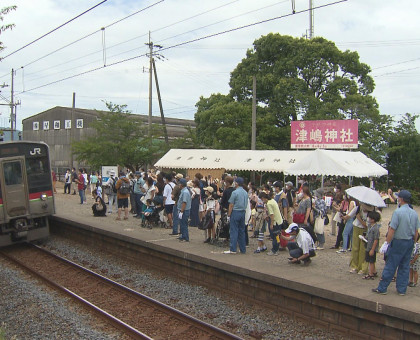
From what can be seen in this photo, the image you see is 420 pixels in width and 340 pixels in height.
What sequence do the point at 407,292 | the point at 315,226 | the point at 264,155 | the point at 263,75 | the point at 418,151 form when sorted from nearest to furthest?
the point at 407,292
the point at 315,226
the point at 264,155
the point at 418,151
the point at 263,75

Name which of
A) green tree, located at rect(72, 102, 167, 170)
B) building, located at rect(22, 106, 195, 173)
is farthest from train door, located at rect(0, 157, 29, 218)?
building, located at rect(22, 106, 195, 173)

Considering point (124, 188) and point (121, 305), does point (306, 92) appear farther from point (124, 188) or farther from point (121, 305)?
point (121, 305)

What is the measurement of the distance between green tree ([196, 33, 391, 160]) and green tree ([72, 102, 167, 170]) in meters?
7.00

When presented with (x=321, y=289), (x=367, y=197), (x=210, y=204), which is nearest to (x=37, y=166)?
(x=210, y=204)

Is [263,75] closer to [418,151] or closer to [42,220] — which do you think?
[418,151]

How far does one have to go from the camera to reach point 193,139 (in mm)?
34656

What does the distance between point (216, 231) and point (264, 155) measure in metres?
13.9

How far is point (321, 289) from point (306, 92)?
84.1ft

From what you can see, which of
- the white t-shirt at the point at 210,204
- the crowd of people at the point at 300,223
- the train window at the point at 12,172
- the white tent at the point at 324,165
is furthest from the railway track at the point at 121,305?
the white tent at the point at 324,165

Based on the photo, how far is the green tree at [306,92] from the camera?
29.0 m

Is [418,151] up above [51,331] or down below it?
above

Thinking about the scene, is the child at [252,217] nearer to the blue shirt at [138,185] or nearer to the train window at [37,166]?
the blue shirt at [138,185]

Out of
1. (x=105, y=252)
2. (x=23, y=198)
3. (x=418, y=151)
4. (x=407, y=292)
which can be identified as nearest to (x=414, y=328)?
(x=407, y=292)

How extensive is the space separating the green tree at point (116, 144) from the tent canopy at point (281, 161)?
141 cm
